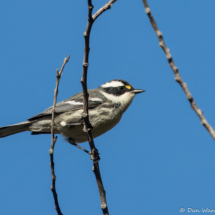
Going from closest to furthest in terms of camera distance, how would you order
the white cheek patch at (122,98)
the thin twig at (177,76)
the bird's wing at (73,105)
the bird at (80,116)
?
1. the thin twig at (177,76)
2. the bird at (80,116)
3. the bird's wing at (73,105)
4. the white cheek patch at (122,98)

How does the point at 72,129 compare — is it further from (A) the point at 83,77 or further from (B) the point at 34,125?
(A) the point at 83,77

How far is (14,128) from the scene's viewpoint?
24.6 ft

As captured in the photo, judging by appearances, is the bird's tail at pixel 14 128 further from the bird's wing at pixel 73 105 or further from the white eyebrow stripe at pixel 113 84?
the white eyebrow stripe at pixel 113 84

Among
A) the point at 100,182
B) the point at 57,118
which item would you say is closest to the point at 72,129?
the point at 57,118

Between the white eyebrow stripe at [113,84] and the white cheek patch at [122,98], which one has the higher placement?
the white eyebrow stripe at [113,84]

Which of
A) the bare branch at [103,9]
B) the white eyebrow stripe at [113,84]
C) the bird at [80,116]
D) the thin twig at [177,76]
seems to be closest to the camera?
the thin twig at [177,76]

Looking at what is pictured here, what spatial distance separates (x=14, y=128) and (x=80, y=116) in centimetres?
159

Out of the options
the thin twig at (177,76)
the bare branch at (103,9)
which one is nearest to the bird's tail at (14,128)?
the bare branch at (103,9)

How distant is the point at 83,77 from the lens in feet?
13.9

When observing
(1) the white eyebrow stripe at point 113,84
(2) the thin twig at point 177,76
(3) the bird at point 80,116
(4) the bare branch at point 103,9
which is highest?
(1) the white eyebrow stripe at point 113,84

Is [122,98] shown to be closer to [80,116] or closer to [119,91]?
[119,91]

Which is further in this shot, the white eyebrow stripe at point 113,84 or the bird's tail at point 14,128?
the white eyebrow stripe at point 113,84

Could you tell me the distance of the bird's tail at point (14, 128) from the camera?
292 inches

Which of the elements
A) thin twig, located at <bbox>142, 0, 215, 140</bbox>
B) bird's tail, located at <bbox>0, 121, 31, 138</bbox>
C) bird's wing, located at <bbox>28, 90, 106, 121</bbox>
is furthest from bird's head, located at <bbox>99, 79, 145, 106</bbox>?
thin twig, located at <bbox>142, 0, 215, 140</bbox>
